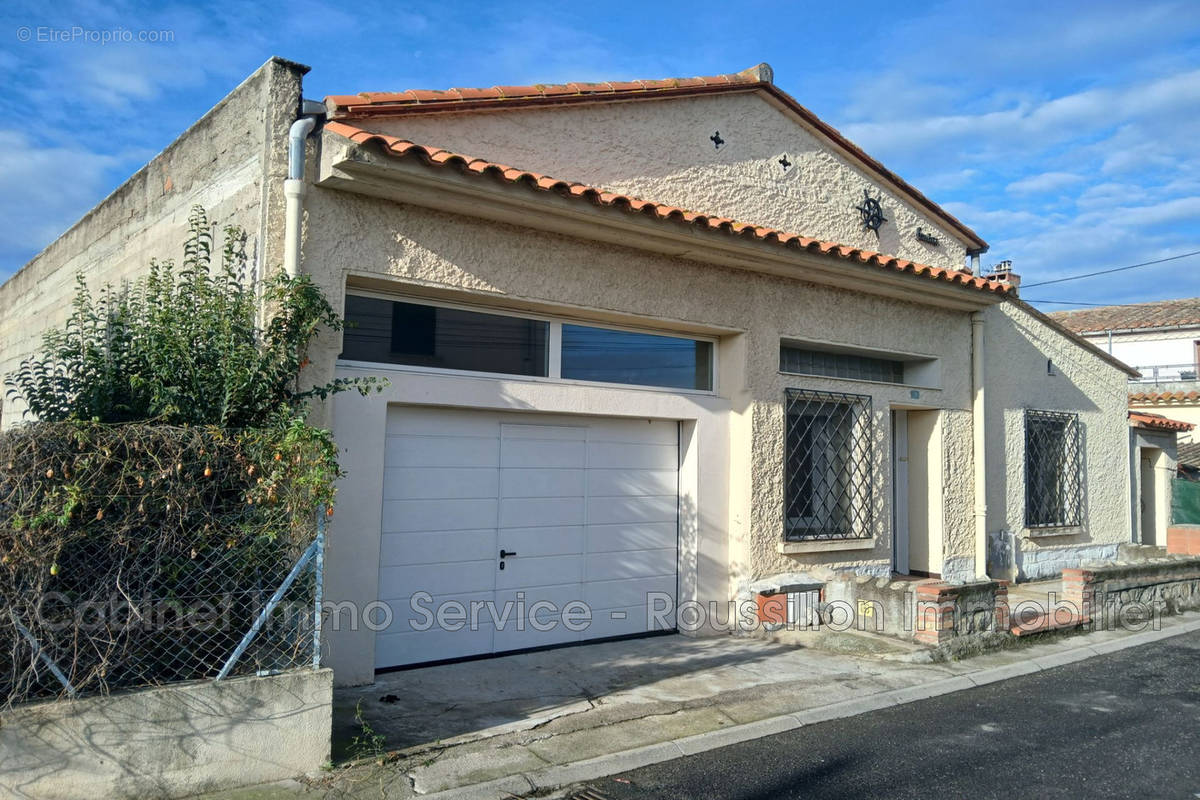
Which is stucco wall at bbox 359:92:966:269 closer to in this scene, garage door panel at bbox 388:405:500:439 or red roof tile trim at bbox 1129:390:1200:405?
garage door panel at bbox 388:405:500:439

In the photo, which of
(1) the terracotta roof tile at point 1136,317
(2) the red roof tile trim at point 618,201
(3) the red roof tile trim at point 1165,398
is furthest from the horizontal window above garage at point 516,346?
(1) the terracotta roof tile at point 1136,317

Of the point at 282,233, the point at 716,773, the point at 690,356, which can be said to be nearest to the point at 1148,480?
the point at 690,356

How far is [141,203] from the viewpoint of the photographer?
770cm

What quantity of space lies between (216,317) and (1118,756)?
5995mm

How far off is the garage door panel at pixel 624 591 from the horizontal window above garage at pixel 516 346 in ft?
5.66

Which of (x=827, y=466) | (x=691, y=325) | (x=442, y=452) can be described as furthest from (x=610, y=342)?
(x=827, y=466)

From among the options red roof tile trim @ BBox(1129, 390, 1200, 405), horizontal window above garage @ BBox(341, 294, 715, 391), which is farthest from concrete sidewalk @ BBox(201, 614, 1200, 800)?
red roof tile trim @ BBox(1129, 390, 1200, 405)

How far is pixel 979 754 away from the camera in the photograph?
5137 millimetres

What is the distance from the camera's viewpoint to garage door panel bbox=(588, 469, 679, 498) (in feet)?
24.1

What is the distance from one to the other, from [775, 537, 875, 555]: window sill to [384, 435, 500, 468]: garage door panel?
3001 millimetres

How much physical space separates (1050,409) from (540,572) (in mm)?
7726

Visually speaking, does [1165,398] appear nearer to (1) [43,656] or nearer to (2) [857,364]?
(2) [857,364]

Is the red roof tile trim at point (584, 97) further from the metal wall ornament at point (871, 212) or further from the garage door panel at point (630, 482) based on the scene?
the garage door panel at point (630, 482)

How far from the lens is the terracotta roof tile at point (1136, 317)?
2694 centimetres
